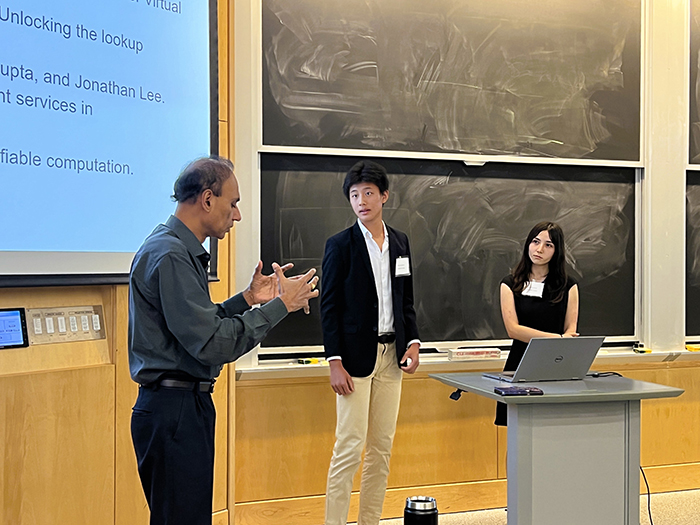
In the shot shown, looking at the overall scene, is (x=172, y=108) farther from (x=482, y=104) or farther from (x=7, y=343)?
(x=482, y=104)

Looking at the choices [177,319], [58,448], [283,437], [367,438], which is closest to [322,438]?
[283,437]

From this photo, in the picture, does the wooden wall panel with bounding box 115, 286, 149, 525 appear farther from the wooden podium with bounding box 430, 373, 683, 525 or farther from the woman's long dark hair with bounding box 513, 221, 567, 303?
the woman's long dark hair with bounding box 513, 221, 567, 303

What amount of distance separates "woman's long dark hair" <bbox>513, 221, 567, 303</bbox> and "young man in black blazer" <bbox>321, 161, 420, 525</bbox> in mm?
578

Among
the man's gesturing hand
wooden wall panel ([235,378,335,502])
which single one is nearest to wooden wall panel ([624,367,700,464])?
wooden wall panel ([235,378,335,502])

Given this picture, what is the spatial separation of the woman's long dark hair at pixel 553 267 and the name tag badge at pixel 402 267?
56 cm

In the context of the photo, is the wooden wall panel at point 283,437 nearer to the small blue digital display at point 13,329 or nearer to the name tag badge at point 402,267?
the name tag badge at point 402,267

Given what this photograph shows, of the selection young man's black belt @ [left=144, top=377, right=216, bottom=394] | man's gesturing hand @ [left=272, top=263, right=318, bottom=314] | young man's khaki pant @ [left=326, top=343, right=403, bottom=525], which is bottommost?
young man's khaki pant @ [left=326, top=343, right=403, bottom=525]

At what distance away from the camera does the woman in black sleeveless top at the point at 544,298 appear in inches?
134

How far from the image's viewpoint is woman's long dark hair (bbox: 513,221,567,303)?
3.41 meters

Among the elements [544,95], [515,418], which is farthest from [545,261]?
[544,95]

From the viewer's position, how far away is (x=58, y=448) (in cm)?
256

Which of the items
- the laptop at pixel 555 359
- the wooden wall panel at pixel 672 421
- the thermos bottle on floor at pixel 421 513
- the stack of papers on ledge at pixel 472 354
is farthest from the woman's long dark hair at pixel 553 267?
the wooden wall panel at pixel 672 421

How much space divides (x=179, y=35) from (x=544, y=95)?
2.19 m

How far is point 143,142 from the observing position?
9.32ft
